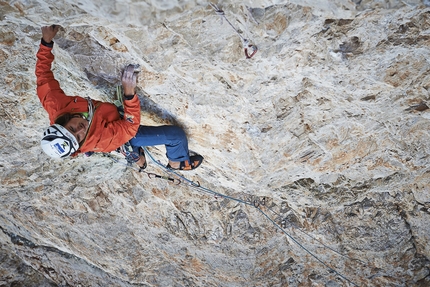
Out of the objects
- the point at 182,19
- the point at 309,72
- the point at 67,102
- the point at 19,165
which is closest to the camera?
the point at 182,19

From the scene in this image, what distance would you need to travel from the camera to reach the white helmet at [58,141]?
2.81 m

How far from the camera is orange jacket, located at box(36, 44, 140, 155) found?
300cm

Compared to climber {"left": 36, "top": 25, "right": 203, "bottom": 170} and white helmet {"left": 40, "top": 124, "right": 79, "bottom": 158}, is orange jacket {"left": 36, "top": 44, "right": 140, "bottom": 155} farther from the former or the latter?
white helmet {"left": 40, "top": 124, "right": 79, "bottom": 158}

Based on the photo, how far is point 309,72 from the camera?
2.74 meters

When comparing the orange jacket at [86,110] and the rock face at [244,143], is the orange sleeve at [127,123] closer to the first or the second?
the orange jacket at [86,110]

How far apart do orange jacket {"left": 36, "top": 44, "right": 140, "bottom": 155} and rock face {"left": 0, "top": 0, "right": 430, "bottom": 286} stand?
335 millimetres

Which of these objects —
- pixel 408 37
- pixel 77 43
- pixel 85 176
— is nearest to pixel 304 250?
pixel 85 176

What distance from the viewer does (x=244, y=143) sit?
363 cm

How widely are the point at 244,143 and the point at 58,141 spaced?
5.86 ft

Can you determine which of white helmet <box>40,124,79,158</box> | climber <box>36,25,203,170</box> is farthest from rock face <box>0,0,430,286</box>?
white helmet <box>40,124,79,158</box>

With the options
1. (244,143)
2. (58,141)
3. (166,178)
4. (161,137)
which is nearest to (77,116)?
(58,141)

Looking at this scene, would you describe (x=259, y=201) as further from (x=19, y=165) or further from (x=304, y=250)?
(x=19, y=165)

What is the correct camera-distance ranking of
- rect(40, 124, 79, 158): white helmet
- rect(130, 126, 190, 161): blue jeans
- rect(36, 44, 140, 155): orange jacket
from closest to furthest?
rect(40, 124, 79, 158): white helmet → rect(36, 44, 140, 155): orange jacket → rect(130, 126, 190, 161): blue jeans

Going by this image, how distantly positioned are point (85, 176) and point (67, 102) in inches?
101
